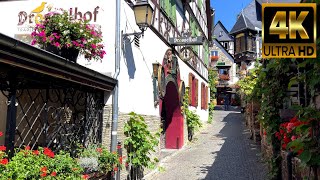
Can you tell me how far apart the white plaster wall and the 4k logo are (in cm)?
441

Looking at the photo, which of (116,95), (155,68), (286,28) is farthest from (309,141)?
(155,68)

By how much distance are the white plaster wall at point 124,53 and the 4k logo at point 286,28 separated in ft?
14.5

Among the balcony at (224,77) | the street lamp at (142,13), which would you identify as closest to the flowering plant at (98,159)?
the street lamp at (142,13)

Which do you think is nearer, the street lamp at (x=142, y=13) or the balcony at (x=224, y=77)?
the street lamp at (x=142, y=13)

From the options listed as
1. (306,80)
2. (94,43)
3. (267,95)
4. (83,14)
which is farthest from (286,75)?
(83,14)

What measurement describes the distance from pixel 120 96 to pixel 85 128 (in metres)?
1.05

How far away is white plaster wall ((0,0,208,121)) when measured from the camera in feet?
22.3

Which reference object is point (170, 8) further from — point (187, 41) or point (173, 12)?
point (187, 41)

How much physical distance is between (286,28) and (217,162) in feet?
27.3

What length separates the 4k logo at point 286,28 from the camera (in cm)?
263

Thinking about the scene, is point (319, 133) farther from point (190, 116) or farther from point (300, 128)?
point (190, 116)

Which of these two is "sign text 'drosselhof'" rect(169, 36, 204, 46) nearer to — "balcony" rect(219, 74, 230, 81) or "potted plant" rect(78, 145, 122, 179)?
"potted plant" rect(78, 145, 122, 179)

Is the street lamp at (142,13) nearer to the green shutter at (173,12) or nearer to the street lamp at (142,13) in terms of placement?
the street lamp at (142,13)

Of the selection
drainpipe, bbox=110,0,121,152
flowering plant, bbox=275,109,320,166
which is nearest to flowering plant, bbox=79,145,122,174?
drainpipe, bbox=110,0,121,152
